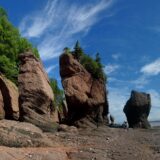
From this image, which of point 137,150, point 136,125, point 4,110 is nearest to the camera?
point 137,150

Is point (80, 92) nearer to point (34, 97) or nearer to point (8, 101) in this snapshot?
point (8, 101)

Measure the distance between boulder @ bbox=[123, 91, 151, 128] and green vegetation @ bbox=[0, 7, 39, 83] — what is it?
1508 centimetres

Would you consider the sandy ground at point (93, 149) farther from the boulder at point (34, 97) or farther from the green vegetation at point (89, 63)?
the green vegetation at point (89, 63)

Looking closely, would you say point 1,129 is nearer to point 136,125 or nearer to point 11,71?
point 136,125

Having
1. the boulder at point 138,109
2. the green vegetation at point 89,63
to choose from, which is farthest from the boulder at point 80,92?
the boulder at point 138,109

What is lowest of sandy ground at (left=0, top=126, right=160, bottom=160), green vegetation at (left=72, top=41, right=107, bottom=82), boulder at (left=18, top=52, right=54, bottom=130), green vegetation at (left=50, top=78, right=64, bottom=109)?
sandy ground at (left=0, top=126, right=160, bottom=160)

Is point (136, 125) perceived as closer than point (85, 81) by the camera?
No

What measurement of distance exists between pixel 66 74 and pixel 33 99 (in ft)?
25.4

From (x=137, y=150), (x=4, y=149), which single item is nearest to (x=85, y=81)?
(x=137, y=150)

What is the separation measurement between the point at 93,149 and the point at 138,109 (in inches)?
841

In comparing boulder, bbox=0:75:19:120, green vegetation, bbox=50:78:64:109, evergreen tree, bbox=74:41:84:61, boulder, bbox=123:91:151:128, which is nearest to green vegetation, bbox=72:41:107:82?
evergreen tree, bbox=74:41:84:61

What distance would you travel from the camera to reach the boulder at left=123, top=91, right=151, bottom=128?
145 feet

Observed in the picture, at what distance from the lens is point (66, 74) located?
38906 mm

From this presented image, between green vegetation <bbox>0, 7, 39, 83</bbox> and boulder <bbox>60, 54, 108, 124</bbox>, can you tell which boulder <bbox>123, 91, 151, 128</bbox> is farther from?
green vegetation <bbox>0, 7, 39, 83</bbox>
